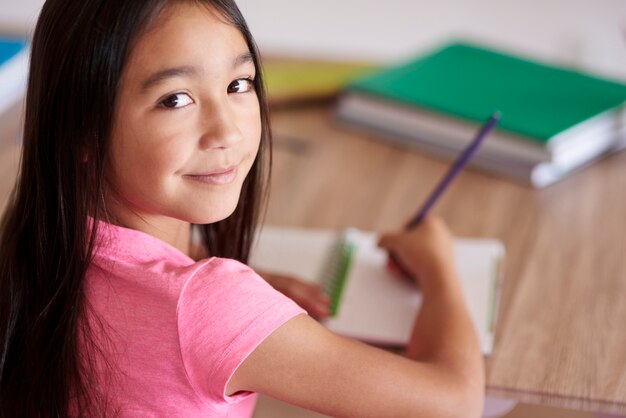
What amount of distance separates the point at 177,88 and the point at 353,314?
39 cm

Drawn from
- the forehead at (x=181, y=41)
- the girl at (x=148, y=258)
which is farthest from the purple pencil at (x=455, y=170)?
the forehead at (x=181, y=41)

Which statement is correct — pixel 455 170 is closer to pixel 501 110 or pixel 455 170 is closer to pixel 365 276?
pixel 365 276

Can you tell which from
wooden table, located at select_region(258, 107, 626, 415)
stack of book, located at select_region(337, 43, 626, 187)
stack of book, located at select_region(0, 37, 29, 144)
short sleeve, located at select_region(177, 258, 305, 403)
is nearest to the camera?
short sleeve, located at select_region(177, 258, 305, 403)

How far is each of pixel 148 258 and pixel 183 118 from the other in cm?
13

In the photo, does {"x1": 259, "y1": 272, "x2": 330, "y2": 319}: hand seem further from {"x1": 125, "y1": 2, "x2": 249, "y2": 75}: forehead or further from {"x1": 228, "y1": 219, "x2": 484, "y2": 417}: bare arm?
{"x1": 125, "y1": 2, "x2": 249, "y2": 75}: forehead

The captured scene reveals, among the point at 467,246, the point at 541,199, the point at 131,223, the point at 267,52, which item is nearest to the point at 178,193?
the point at 131,223

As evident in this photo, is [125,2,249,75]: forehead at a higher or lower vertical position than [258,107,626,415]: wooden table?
higher

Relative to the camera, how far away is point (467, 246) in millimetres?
1229

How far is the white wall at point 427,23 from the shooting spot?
2.22 metres

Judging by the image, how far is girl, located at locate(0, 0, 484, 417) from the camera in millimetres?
800

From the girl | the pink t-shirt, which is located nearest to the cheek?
the girl

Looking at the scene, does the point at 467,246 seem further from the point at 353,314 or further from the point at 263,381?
the point at 263,381

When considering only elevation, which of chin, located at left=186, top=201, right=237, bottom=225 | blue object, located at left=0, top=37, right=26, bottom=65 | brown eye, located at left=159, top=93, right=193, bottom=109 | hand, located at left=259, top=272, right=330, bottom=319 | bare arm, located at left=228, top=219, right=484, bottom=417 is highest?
blue object, located at left=0, top=37, right=26, bottom=65

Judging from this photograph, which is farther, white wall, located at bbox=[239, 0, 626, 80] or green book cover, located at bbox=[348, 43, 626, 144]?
white wall, located at bbox=[239, 0, 626, 80]
